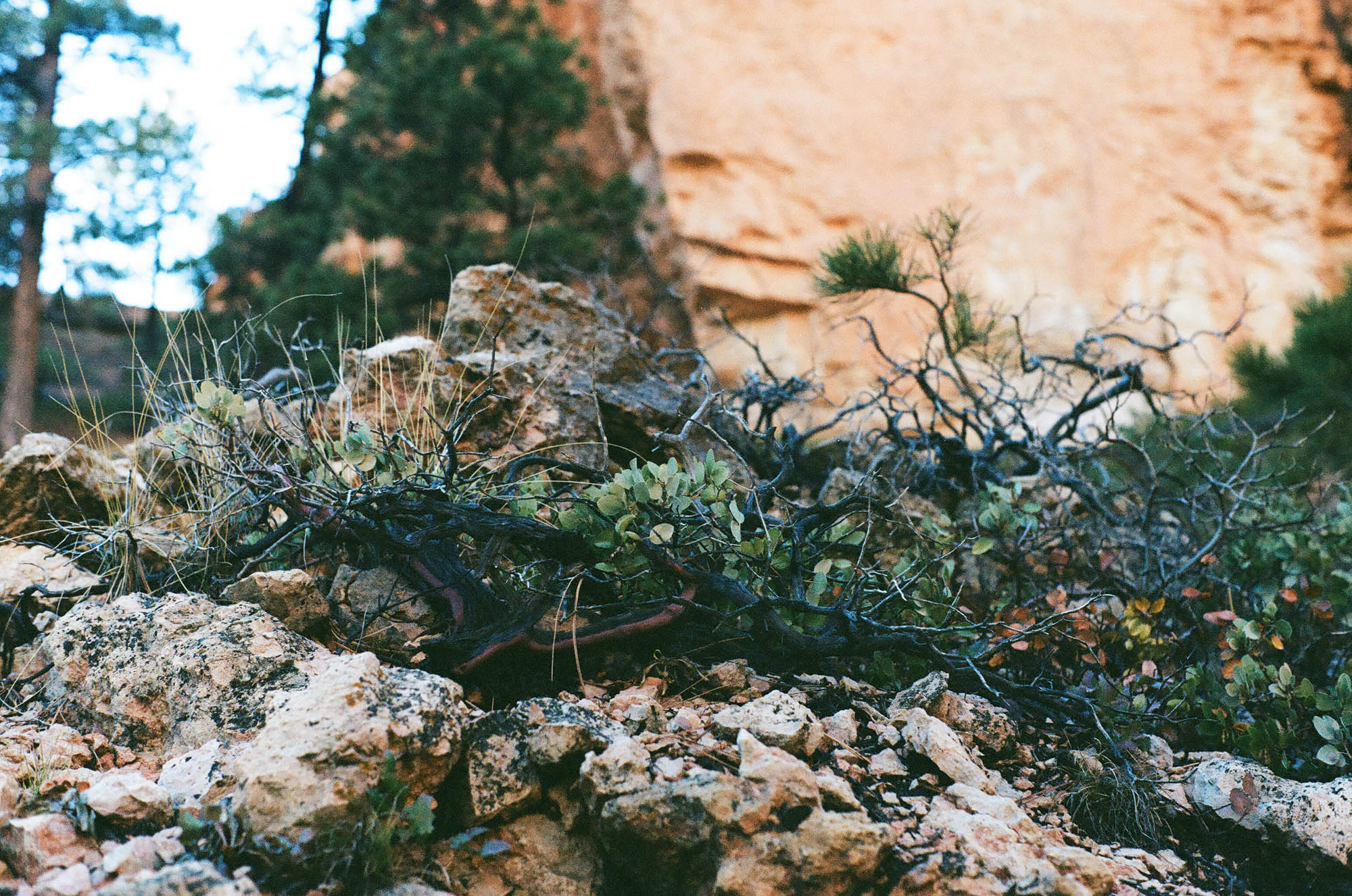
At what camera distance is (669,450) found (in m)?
2.74

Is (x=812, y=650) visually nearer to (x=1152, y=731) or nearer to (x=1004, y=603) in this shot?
(x=1004, y=603)

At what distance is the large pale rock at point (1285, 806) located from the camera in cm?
173

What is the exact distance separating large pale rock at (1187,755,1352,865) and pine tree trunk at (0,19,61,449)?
31.6ft

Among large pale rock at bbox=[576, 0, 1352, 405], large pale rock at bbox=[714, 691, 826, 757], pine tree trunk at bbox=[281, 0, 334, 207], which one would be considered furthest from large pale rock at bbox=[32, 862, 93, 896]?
pine tree trunk at bbox=[281, 0, 334, 207]

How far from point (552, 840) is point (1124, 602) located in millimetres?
1764

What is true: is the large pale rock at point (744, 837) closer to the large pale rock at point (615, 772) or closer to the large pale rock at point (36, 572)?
the large pale rock at point (615, 772)

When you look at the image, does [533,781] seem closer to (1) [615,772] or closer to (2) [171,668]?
(1) [615,772]

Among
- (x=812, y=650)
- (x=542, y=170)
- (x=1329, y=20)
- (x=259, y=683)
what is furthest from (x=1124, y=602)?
(x=1329, y=20)

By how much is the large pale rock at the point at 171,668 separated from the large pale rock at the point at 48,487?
2.28ft

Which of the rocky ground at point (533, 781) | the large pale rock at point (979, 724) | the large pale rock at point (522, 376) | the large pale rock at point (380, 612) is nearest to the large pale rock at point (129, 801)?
the rocky ground at point (533, 781)

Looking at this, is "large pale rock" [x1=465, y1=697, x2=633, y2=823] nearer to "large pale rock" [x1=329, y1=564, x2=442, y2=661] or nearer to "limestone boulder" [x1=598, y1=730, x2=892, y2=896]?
"limestone boulder" [x1=598, y1=730, x2=892, y2=896]

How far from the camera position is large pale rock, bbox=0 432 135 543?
102 inches

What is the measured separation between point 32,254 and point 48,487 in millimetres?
8612

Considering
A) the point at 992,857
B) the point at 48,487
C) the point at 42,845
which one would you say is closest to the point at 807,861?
the point at 992,857
